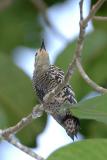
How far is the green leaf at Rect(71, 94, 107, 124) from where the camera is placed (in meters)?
1.76

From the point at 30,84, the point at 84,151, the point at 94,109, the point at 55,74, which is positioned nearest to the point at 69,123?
the point at 55,74

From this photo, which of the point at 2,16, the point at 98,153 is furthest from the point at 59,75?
the point at 2,16

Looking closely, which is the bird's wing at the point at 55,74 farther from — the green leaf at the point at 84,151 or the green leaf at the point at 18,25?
the green leaf at the point at 18,25

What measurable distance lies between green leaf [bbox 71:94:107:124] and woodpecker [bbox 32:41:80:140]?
0.29 m

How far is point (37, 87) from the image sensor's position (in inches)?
105

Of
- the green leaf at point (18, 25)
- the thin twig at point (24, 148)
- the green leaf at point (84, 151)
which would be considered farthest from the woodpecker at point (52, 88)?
the green leaf at point (18, 25)

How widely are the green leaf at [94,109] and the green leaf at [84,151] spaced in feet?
0.46

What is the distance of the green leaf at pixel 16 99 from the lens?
10.9 feet

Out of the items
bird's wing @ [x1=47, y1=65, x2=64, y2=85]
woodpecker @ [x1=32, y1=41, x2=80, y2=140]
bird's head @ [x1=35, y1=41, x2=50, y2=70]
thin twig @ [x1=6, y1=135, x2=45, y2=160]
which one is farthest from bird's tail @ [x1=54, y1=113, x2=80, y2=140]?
bird's head @ [x1=35, y1=41, x2=50, y2=70]

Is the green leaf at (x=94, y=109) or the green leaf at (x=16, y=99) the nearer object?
the green leaf at (x=94, y=109)

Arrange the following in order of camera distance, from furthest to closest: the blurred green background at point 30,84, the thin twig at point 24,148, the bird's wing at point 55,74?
1. the blurred green background at point 30,84
2. the bird's wing at point 55,74
3. the thin twig at point 24,148

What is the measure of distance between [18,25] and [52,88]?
1.88 metres

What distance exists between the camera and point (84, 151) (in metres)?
1.62

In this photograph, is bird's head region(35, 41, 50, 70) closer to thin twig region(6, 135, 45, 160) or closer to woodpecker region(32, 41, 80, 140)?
woodpecker region(32, 41, 80, 140)
